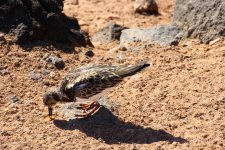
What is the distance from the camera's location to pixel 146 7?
1244 cm

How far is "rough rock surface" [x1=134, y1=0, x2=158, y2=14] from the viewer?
12.4 m

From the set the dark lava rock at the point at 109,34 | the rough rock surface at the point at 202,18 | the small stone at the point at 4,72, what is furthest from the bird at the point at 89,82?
the dark lava rock at the point at 109,34

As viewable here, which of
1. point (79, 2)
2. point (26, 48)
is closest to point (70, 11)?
point (79, 2)

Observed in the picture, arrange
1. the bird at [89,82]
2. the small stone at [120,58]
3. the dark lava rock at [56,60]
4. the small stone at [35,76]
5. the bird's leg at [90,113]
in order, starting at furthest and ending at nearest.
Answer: the small stone at [120,58]
the dark lava rock at [56,60]
the small stone at [35,76]
the bird's leg at [90,113]
the bird at [89,82]

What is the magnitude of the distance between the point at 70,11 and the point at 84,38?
88.3 inches

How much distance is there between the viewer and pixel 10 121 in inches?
323

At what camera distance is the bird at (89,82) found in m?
7.84

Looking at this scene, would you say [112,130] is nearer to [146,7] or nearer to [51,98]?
[51,98]

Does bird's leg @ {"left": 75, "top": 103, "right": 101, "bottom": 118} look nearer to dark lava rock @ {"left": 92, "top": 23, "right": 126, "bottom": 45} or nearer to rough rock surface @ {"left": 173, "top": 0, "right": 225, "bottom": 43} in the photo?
dark lava rock @ {"left": 92, "top": 23, "right": 126, "bottom": 45}

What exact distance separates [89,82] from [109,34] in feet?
9.87

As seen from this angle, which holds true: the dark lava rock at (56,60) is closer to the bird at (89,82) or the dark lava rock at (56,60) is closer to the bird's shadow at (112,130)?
the bird at (89,82)

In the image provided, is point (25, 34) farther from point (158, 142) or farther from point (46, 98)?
point (158, 142)

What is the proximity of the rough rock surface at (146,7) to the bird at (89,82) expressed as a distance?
182 inches

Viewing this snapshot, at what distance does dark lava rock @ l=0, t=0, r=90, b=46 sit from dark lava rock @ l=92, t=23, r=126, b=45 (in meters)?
0.71
